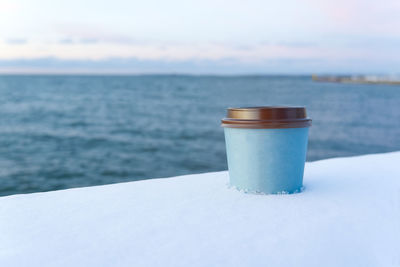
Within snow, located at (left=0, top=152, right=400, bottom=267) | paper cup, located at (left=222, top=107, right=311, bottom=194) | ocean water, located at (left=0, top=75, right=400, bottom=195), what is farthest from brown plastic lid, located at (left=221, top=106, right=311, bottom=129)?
ocean water, located at (left=0, top=75, right=400, bottom=195)

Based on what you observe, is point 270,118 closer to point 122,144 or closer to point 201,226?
point 201,226

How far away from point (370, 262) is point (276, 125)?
1.04 meters

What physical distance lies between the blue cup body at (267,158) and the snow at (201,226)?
0.30 ft

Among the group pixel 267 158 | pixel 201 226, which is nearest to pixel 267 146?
pixel 267 158

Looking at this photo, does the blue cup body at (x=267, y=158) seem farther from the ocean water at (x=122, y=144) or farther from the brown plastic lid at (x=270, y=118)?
the ocean water at (x=122, y=144)

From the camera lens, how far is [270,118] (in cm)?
267

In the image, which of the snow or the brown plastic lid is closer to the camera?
the snow

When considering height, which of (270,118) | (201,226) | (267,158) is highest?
(270,118)

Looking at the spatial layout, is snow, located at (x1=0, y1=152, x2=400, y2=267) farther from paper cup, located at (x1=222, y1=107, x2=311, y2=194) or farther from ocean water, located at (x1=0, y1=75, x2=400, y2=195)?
ocean water, located at (x1=0, y1=75, x2=400, y2=195)

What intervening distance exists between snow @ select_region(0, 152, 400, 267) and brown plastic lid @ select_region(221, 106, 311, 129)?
0.47 meters

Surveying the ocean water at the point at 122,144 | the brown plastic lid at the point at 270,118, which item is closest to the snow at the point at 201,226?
the brown plastic lid at the point at 270,118

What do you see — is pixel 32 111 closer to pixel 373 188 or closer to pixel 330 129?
pixel 330 129

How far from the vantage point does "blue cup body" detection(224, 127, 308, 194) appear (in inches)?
106

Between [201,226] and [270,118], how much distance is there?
89 cm
